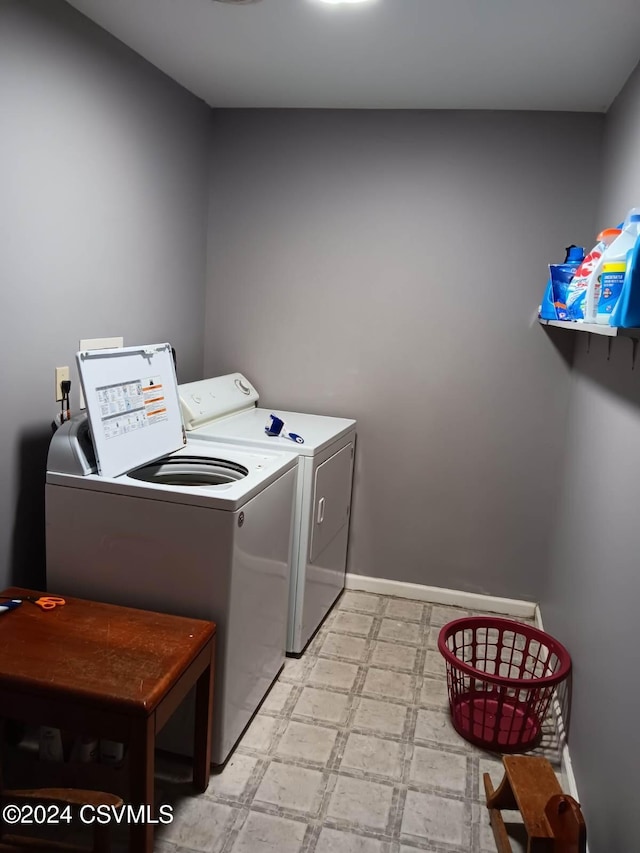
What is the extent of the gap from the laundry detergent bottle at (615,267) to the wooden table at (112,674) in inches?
52.3

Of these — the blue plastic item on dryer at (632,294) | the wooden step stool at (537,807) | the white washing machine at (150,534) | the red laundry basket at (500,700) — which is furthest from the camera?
the red laundry basket at (500,700)

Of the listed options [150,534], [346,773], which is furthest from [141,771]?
[346,773]

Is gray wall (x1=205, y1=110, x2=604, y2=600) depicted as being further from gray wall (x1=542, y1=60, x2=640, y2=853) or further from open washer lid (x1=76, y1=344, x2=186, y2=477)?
open washer lid (x1=76, y1=344, x2=186, y2=477)

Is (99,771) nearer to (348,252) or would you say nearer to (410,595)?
(410,595)

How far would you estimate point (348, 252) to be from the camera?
3.05 m

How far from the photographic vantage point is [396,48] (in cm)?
220

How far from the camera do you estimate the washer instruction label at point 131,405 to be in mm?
1959

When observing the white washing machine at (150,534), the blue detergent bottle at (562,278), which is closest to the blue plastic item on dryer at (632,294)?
the blue detergent bottle at (562,278)

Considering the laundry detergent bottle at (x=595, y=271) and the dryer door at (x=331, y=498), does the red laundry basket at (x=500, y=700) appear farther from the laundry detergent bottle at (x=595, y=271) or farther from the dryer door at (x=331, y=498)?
the laundry detergent bottle at (x=595, y=271)

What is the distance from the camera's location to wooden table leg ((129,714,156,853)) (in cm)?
139

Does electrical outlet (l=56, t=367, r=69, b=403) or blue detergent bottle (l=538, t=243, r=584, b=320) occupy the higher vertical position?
blue detergent bottle (l=538, t=243, r=584, b=320)

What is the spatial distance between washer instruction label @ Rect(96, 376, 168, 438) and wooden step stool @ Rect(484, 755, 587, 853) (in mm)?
1522
